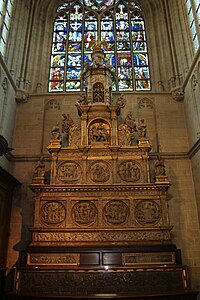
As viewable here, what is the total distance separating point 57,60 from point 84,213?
7468 millimetres

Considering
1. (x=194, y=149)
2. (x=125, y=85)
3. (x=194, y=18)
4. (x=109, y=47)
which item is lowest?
(x=194, y=149)

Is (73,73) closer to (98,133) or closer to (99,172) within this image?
(98,133)

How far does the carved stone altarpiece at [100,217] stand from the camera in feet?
22.2

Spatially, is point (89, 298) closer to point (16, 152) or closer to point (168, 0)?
point (16, 152)

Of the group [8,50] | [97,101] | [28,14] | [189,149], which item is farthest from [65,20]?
[189,149]

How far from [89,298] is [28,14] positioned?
11878 millimetres

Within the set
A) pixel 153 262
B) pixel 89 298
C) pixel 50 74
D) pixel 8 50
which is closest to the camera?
pixel 89 298

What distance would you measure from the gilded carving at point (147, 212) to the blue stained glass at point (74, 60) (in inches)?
281

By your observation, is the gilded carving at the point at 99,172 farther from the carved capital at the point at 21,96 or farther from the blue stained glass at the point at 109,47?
the blue stained glass at the point at 109,47

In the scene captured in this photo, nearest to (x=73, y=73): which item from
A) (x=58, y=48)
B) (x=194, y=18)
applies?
(x=58, y=48)

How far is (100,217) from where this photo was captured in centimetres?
832

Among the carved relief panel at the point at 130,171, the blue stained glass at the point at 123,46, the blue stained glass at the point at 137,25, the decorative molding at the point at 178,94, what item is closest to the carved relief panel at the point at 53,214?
the carved relief panel at the point at 130,171

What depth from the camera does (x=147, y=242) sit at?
7.82 meters

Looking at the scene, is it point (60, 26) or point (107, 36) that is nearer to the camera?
point (107, 36)
